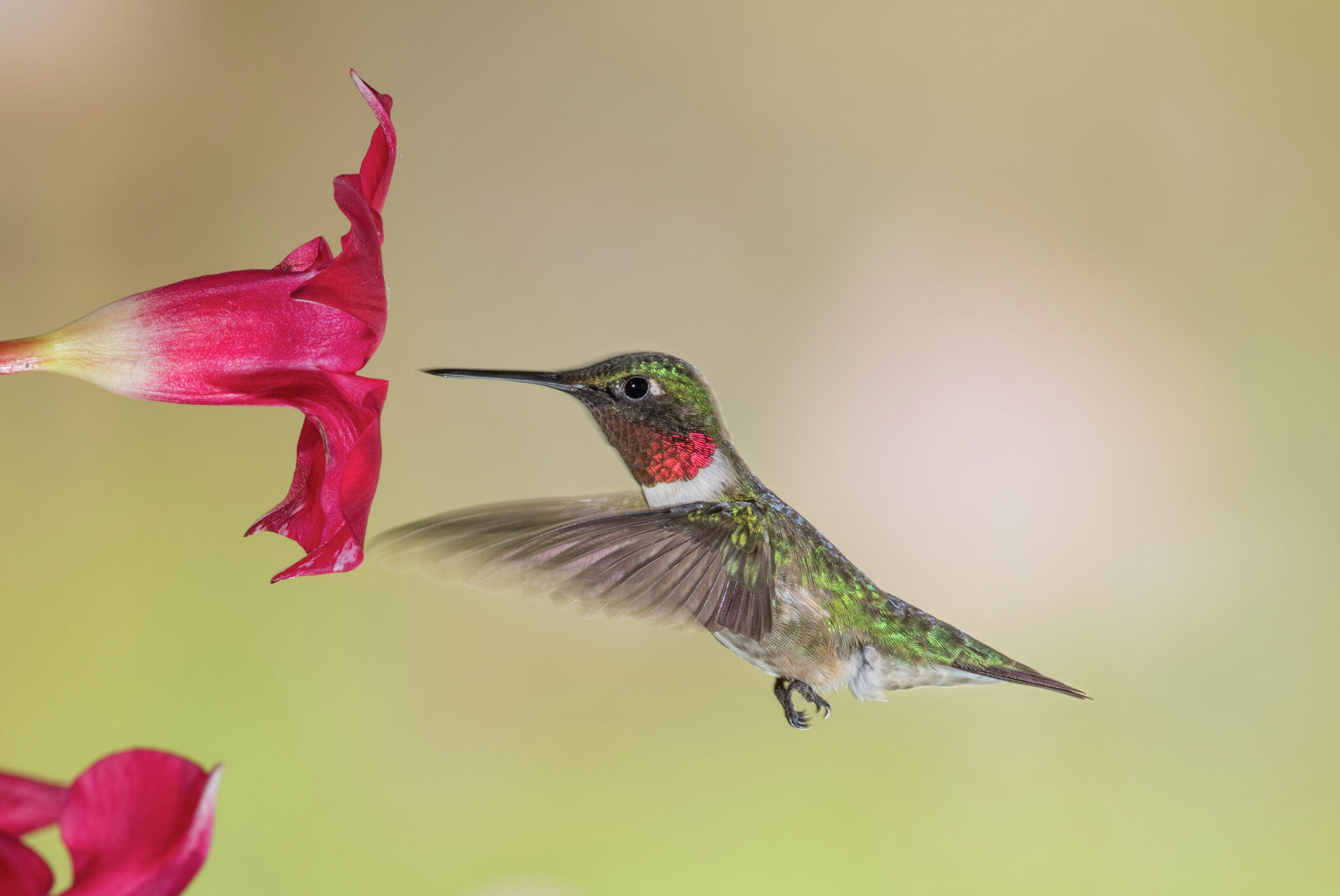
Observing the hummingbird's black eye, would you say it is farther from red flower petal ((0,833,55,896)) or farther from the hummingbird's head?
red flower petal ((0,833,55,896))

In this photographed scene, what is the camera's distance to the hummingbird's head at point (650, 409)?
0.59 metres

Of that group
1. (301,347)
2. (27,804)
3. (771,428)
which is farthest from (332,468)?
Result: (771,428)

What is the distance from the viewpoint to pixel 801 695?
27.1 inches

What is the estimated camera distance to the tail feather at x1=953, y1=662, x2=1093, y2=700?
2.10 ft

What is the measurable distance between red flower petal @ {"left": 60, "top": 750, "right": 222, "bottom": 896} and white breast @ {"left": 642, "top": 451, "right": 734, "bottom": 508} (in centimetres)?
37

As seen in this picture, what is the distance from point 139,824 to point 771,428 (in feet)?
4.42

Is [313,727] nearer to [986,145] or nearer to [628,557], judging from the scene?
[628,557]

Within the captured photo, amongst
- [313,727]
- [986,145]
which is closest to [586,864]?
[313,727]

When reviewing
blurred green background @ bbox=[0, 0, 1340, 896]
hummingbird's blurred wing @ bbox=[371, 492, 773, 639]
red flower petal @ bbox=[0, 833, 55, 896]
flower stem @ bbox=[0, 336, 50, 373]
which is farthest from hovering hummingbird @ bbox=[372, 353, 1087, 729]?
blurred green background @ bbox=[0, 0, 1340, 896]

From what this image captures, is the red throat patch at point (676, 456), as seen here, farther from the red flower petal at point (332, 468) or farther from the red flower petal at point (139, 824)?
the red flower petal at point (139, 824)

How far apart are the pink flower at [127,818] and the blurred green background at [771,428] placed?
4.02ft

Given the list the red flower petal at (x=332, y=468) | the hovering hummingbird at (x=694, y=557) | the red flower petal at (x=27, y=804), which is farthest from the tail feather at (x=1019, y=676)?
the red flower petal at (x=27, y=804)

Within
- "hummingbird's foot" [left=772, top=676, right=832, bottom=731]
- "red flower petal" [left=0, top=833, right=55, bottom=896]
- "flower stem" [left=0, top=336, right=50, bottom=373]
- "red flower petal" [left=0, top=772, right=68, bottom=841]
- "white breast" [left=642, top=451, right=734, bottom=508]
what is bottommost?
"red flower petal" [left=0, top=833, right=55, bottom=896]

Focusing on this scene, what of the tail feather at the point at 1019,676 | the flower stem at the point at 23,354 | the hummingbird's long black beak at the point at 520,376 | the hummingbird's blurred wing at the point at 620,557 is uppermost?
the hummingbird's long black beak at the point at 520,376
